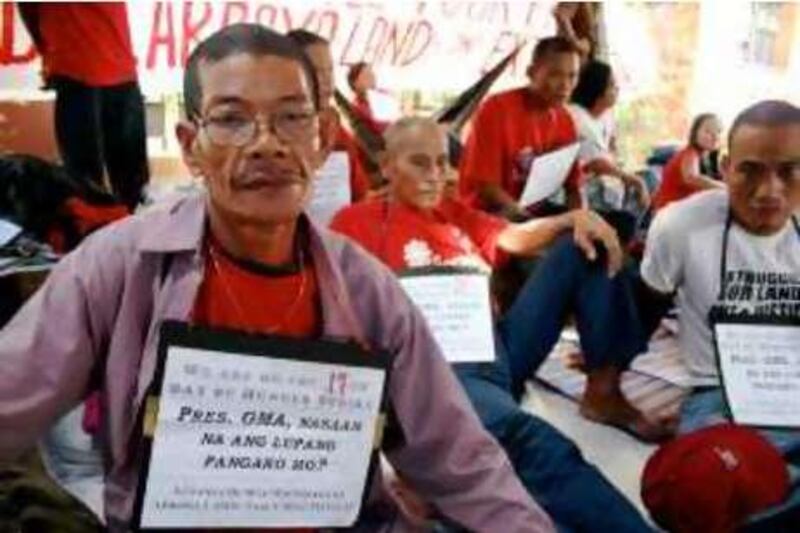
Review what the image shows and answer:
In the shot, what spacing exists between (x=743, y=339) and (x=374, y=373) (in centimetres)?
100

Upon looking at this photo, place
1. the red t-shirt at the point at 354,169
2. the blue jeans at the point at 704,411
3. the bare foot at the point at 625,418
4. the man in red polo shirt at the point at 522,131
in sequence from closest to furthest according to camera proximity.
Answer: the blue jeans at the point at 704,411 → the bare foot at the point at 625,418 → the red t-shirt at the point at 354,169 → the man in red polo shirt at the point at 522,131

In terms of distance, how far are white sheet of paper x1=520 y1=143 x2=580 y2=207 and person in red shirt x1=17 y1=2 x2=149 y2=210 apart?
1.19m

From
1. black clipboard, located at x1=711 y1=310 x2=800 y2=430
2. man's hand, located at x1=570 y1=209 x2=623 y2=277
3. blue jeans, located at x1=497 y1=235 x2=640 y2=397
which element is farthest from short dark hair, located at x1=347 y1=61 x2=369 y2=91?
black clipboard, located at x1=711 y1=310 x2=800 y2=430

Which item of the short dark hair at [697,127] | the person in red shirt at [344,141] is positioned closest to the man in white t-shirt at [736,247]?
the person in red shirt at [344,141]

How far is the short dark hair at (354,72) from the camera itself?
463cm

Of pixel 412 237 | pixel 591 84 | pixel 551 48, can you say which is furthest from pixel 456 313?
pixel 591 84

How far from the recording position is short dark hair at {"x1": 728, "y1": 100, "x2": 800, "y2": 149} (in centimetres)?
212

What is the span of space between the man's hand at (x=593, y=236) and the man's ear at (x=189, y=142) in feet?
3.67

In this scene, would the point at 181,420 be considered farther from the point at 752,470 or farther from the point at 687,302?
the point at 687,302

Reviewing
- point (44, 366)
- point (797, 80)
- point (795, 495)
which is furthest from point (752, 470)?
point (797, 80)

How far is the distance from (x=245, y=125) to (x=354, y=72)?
11.4 ft

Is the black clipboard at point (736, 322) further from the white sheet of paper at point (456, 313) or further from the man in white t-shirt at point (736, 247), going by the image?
the white sheet of paper at point (456, 313)

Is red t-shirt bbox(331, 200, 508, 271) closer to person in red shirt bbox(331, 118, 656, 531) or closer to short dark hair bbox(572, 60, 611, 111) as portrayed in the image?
person in red shirt bbox(331, 118, 656, 531)

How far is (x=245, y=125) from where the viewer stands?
4.10 ft
